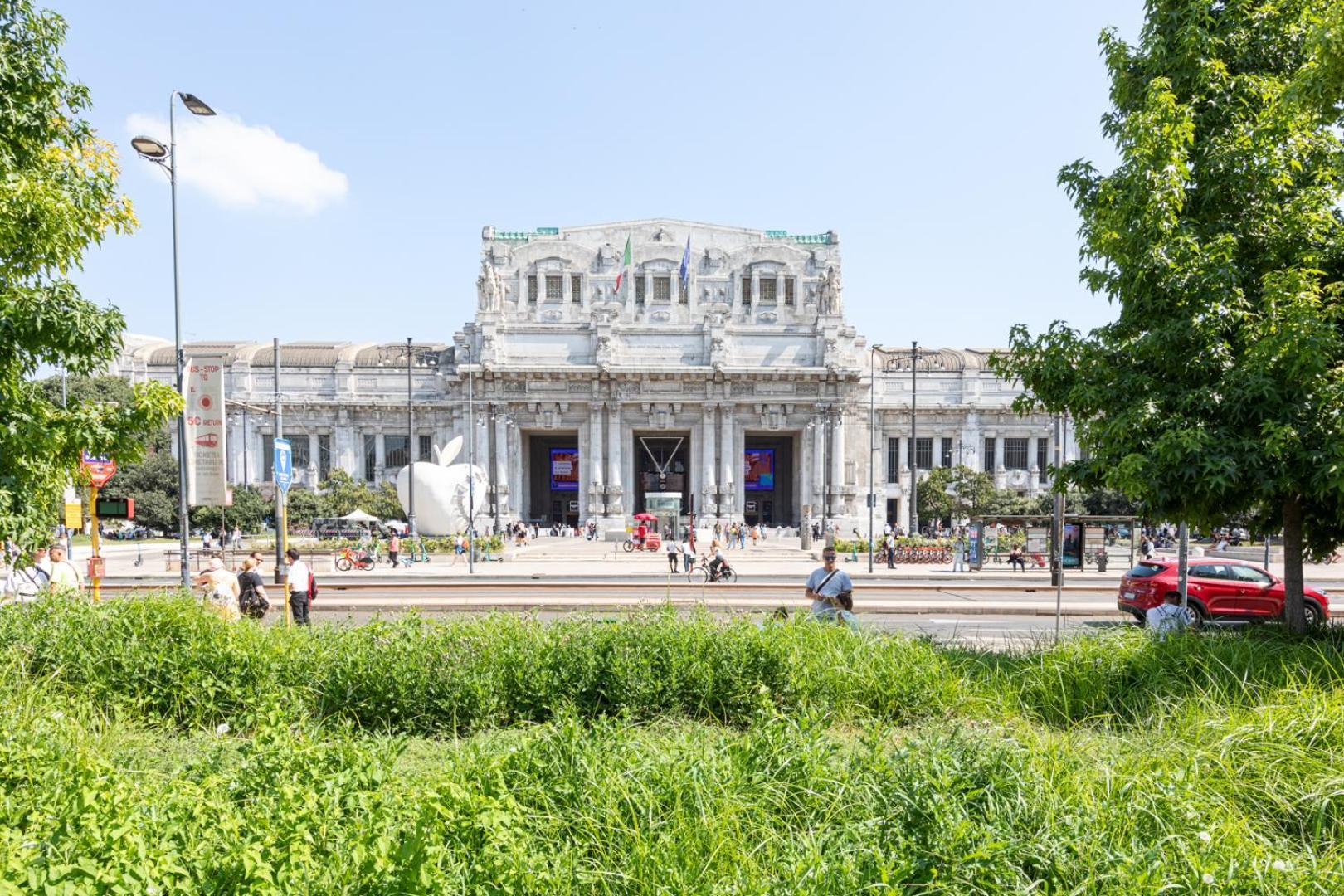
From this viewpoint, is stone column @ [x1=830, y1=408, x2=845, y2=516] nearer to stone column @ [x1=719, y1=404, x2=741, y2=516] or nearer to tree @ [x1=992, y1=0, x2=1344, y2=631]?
stone column @ [x1=719, y1=404, x2=741, y2=516]

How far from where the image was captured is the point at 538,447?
69.3 metres

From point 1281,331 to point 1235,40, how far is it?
14.0ft

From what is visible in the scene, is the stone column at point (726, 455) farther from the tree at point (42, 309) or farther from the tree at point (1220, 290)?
the tree at point (42, 309)

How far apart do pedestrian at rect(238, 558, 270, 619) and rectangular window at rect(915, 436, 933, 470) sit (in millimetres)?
66298

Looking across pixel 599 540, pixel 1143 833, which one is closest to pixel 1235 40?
pixel 1143 833

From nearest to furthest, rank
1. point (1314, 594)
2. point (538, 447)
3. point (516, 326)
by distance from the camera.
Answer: point (1314, 594)
point (516, 326)
point (538, 447)

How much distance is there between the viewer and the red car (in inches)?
602

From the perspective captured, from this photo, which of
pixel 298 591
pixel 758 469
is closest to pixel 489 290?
pixel 758 469

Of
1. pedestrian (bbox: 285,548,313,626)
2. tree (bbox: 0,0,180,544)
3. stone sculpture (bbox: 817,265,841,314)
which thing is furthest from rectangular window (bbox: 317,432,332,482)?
tree (bbox: 0,0,180,544)

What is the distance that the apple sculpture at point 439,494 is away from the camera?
37.5m

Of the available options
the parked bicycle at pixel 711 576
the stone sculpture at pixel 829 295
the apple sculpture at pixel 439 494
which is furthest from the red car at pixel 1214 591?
the stone sculpture at pixel 829 295

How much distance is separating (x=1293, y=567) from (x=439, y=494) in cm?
3520

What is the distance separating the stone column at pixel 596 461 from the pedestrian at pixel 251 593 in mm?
50035

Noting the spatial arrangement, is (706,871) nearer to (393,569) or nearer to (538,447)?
(393,569)
